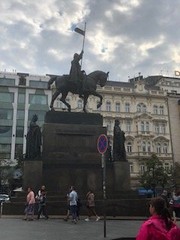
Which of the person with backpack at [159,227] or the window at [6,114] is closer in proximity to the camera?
the person with backpack at [159,227]

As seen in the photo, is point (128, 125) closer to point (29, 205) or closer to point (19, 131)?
point (19, 131)

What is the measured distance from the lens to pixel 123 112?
2601 inches

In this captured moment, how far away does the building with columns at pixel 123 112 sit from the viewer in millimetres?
63719

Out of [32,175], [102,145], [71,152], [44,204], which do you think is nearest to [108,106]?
[71,152]

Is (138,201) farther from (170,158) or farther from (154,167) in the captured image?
(170,158)

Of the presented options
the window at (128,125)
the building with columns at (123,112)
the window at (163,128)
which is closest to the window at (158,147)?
the building with columns at (123,112)

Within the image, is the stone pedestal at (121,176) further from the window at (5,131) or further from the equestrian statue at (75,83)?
the window at (5,131)

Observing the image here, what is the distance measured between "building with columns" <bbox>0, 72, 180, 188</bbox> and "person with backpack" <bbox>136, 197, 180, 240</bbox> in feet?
191

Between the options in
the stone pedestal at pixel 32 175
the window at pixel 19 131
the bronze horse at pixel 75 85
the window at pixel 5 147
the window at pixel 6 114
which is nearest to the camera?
the stone pedestal at pixel 32 175

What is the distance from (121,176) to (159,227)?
541 inches

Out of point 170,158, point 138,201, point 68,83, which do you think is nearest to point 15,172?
point 170,158

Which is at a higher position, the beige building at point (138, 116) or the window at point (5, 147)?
the beige building at point (138, 116)

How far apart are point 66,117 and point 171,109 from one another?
176 feet

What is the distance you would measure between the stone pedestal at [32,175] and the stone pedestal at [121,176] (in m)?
3.93
